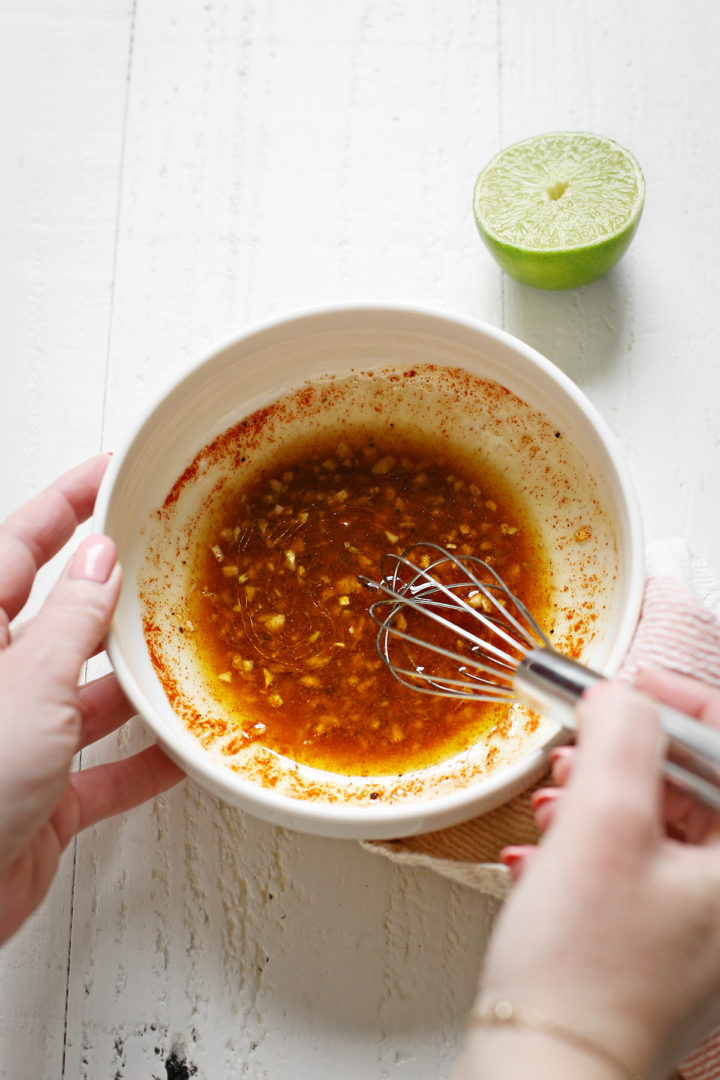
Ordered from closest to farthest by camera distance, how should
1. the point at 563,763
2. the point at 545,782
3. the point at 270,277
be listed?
1. the point at 563,763
2. the point at 545,782
3. the point at 270,277

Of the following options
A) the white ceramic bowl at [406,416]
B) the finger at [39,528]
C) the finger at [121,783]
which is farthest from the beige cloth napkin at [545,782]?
the finger at [39,528]

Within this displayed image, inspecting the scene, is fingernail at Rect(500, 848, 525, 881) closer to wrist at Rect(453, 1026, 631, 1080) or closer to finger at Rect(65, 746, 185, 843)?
wrist at Rect(453, 1026, 631, 1080)

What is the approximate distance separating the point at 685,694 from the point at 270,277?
734mm

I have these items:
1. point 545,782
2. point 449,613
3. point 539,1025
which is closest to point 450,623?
point 449,613

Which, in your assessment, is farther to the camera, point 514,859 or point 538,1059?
point 514,859

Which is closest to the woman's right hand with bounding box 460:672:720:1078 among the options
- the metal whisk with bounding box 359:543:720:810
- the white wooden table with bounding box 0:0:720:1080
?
the metal whisk with bounding box 359:543:720:810

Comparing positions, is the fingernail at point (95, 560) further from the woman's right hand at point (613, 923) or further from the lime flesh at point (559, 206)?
the lime flesh at point (559, 206)

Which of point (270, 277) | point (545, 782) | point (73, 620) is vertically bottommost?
point (545, 782)

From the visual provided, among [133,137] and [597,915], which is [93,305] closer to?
[133,137]

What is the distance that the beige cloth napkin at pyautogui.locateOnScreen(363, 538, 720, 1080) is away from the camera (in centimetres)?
81

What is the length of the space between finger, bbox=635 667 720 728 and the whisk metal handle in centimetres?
3

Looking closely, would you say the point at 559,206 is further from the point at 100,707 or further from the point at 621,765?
the point at 100,707

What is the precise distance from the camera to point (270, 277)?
44.7 inches

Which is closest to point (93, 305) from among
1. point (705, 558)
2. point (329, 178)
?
point (329, 178)
